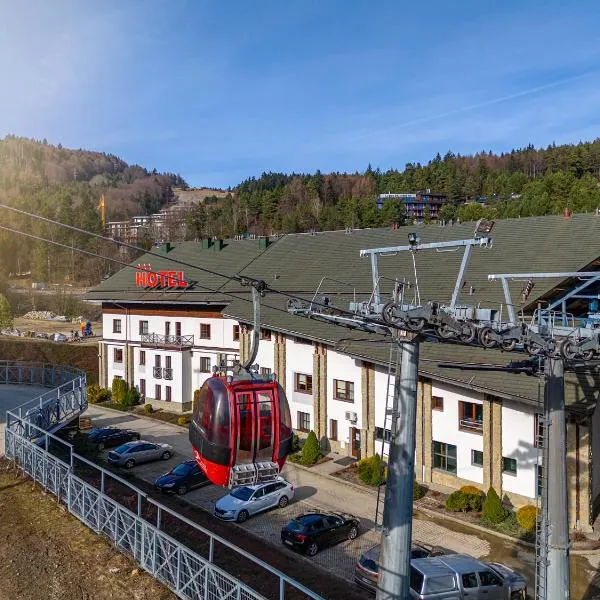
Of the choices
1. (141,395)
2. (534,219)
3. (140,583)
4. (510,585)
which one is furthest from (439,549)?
(141,395)

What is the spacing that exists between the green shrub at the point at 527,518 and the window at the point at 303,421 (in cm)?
1397

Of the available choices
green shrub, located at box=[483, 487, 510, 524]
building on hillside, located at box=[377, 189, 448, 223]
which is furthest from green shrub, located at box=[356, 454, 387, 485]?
building on hillside, located at box=[377, 189, 448, 223]

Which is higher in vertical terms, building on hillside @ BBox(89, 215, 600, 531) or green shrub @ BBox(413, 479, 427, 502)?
building on hillside @ BBox(89, 215, 600, 531)

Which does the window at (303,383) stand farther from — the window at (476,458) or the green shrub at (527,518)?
the green shrub at (527,518)

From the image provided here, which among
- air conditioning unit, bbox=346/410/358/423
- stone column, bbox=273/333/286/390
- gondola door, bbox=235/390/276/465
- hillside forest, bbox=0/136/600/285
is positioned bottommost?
air conditioning unit, bbox=346/410/358/423

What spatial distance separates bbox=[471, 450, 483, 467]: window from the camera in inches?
1017

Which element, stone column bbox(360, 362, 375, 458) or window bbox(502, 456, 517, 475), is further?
stone column bbox(360, 362, 375, 458)

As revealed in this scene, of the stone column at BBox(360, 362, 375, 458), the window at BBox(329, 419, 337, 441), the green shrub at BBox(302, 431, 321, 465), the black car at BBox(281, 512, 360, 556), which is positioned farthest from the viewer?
the window at BBox(329, 419, 337, 441)

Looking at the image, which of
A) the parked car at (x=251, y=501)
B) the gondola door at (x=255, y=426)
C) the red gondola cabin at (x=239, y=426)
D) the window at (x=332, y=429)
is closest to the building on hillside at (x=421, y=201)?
the window at (x=332, y=429)

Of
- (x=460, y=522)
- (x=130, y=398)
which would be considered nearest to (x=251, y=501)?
(x=460, y=522)

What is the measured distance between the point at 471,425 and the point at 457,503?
342cm

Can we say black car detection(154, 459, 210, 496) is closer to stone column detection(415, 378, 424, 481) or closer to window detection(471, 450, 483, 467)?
stone column detection(415, 378, 424, 481)

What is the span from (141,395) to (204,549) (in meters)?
28.9

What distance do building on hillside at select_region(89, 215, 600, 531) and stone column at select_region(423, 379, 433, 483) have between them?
0.17 ft
